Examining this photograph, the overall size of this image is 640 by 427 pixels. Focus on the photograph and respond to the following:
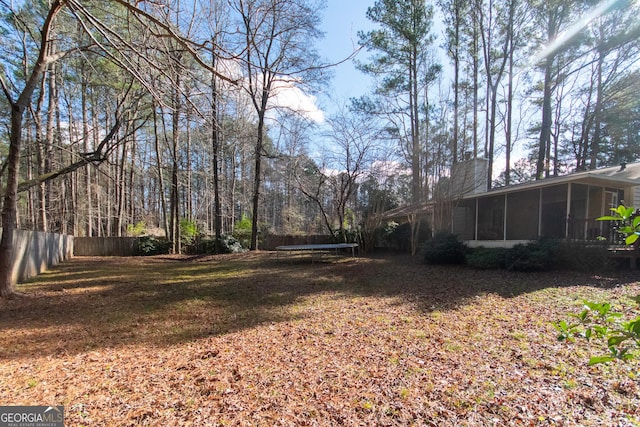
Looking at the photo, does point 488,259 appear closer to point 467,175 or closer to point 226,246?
point 467,175

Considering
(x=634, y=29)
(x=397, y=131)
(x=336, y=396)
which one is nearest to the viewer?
(x=336, y=396)

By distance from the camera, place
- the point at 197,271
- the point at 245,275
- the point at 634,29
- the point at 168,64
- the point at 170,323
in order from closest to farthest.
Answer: the point at 168,64, the point at 170,323, the point at 245,275, the point at 197,271, the point at 634,29

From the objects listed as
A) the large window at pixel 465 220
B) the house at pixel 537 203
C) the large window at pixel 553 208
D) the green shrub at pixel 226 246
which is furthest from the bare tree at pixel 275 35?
the green shrub at pixel 226 246

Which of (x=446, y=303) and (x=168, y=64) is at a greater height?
(x=168, y=64)

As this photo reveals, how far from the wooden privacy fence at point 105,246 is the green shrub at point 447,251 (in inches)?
587

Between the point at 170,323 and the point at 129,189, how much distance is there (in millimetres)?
21300

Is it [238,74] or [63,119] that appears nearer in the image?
[238,74]

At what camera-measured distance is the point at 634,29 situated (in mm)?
11609

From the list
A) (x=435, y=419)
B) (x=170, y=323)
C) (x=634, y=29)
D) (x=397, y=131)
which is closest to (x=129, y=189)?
(x=397, y=131)

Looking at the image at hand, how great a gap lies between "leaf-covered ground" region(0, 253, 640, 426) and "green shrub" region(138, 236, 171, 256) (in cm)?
953

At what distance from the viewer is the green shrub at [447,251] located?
9.49m

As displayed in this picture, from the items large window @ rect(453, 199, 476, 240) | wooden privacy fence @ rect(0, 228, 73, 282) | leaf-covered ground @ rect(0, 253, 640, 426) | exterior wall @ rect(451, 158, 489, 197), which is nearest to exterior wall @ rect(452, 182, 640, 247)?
large window @ rect(453, 199, 476, 240)

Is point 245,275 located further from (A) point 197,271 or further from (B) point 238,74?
(B) point 238,74
